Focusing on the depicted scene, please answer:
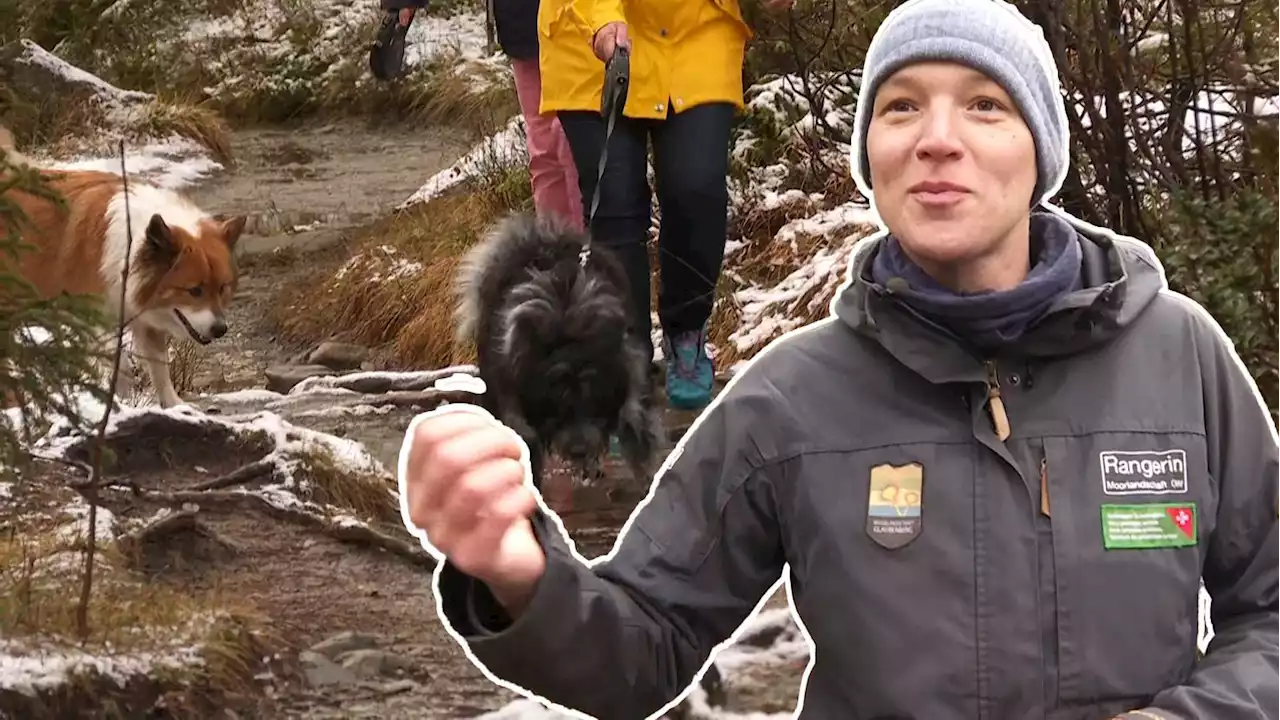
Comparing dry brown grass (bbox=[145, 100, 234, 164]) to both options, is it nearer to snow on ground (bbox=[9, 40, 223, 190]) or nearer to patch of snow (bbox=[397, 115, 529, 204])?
snow on ground (bbox=[9, 40, 223, 190])

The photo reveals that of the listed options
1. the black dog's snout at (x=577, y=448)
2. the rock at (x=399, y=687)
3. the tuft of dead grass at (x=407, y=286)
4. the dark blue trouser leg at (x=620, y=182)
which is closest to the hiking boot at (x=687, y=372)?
the dark blue trouser leg at (x=620, y=182)

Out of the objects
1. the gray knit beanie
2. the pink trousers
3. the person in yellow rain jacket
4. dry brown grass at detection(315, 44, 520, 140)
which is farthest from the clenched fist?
dry brown grass at detection(315, 44, 520, 140)

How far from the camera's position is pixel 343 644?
2.60 meters

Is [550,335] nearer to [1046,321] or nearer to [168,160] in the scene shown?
[1046,321]

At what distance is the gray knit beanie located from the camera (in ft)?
4.14

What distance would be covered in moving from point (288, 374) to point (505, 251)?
2.46 m

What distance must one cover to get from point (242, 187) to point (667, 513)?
695cm

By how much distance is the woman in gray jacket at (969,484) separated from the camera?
3.95ft

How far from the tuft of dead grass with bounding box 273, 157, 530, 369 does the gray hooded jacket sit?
333 centimetres

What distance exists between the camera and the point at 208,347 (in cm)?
528

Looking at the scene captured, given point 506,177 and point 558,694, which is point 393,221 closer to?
point 506,177

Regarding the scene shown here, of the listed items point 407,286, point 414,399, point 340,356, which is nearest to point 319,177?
point 407,286

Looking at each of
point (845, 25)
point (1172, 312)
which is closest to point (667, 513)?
point (1172, 312)

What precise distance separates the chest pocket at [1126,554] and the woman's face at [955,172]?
0.65ft
